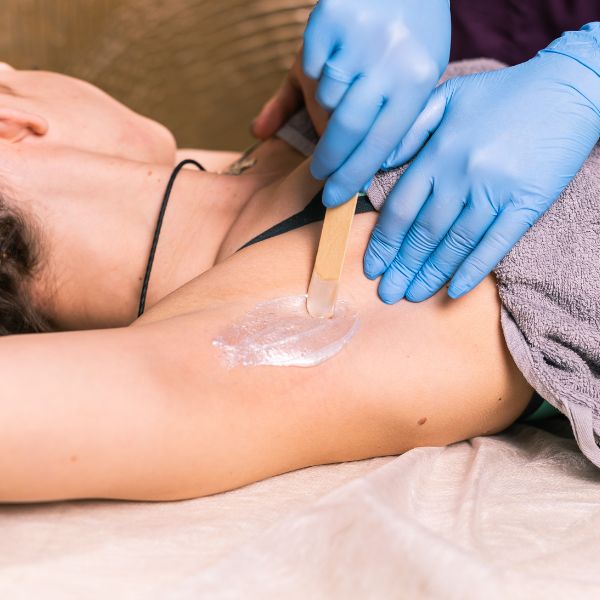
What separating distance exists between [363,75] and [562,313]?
→ 0.37 meters

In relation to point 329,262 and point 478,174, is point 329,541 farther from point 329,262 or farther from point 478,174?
point 478,174

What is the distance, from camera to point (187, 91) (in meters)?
2.08

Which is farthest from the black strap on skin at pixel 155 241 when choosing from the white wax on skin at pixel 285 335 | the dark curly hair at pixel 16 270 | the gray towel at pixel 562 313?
the gray towel at pixel 562 313

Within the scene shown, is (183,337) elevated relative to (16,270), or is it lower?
elevated

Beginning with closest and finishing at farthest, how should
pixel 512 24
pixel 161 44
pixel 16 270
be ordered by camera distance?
pixel 16 270
pixel 512 24
pixel 161 44

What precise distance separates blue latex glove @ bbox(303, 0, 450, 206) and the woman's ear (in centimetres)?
48

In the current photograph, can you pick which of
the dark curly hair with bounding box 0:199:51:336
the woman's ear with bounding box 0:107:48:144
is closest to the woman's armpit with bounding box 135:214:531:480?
the dark curly hair with bounding box 0:199:51:336

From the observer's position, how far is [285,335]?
0.85 meters

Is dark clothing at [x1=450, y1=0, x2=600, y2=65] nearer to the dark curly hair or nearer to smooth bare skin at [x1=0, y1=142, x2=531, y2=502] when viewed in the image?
smooth bare skin at [x1=0, y1=142, x2=531, y2=502]

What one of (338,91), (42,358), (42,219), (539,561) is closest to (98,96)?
(42,219)

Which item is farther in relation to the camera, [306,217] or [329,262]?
[306,217]

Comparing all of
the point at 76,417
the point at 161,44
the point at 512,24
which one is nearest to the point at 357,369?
the point at 76,417

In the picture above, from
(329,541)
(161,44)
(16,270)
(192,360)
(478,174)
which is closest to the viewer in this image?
(329,541)

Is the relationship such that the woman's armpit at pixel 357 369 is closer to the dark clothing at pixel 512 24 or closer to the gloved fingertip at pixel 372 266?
the gloved fingertip at pixel 372 266
